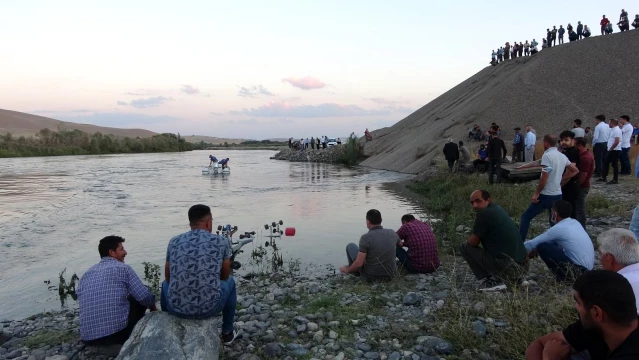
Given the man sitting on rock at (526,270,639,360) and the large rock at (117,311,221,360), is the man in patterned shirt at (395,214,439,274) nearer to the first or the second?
the large rock at (117,311,221,360)

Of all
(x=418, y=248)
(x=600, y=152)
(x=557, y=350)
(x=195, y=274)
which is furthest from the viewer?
(x=600, y=152)

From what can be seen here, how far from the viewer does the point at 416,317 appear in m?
5.36

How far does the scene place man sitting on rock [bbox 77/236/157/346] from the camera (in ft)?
15.0

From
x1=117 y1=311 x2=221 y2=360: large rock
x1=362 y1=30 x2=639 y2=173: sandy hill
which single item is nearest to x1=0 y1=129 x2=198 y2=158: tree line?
x1=362 y1=30 x2=639 y2=173: sandy hill

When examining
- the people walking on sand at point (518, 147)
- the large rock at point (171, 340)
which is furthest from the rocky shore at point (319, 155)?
the large rock at point (171, 340)

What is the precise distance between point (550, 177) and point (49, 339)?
772 centimetres

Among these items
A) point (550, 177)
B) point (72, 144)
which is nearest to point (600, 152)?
point (550, 177)

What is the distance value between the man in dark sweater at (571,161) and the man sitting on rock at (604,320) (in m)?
5.57

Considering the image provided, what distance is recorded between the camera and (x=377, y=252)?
7023 millimetres

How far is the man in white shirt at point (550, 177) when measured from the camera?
7512mm

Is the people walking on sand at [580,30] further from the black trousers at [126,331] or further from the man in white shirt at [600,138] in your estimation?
the black trousers at [126,331]

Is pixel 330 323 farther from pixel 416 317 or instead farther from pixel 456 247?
pixel 456 247

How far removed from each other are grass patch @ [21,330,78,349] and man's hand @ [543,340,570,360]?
5.06 meters

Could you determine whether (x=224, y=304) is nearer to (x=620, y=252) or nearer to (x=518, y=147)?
(x=620, y=252)
